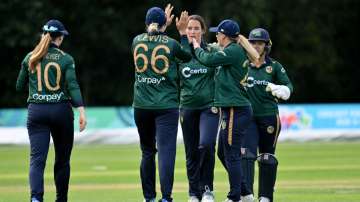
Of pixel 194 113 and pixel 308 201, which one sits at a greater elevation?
pixel 194 113

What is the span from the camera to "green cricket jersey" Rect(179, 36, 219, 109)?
1209 centimetres

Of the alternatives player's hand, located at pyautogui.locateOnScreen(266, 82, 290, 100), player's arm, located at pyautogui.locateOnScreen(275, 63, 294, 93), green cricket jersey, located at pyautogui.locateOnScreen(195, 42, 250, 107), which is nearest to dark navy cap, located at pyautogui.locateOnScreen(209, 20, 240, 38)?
green cricket jersey, located at pyautogui.locateOnScreen(195, 42, 250, 107)

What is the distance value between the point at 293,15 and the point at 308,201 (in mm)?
31957

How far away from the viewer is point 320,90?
149ft

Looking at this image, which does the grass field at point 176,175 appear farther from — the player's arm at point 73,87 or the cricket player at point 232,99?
the player's arm at point 73,87

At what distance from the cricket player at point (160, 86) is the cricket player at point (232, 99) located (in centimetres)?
37

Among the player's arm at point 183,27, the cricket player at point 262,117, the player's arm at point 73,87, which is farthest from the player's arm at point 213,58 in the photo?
the player's arm at point 73,87

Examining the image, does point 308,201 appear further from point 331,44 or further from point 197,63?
point 331,44

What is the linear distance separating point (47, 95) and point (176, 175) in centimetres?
765

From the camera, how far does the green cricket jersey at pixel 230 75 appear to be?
11.0 m

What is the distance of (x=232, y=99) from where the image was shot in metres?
11.1

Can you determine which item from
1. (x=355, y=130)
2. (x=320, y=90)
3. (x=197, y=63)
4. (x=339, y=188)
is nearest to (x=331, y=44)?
(x=320, y=90)

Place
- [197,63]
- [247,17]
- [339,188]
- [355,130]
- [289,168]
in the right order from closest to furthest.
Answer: [197,63]
[339,188]
[289,168]
[355,130]
[247,17]

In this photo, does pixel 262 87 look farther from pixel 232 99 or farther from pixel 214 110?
pixel 232 99
